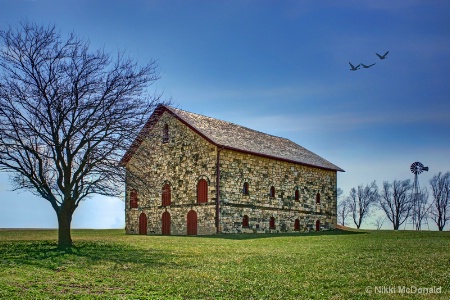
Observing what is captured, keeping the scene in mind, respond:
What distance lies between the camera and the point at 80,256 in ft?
86.1

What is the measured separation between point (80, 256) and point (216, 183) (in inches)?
700

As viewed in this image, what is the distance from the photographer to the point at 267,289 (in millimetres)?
17750

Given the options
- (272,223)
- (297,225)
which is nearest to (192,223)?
(272,223)

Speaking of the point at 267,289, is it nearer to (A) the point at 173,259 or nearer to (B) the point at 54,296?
(B) the point at 54,296

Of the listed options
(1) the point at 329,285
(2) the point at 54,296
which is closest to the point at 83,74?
(2) the point at 54,296

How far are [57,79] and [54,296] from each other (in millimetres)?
16013

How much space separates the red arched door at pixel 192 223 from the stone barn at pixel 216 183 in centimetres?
8

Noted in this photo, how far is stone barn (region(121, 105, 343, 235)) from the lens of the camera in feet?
142

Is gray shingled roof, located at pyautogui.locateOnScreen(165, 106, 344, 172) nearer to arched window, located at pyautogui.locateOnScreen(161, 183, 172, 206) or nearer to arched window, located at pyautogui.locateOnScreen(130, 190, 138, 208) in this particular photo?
arched window, located at pyautogui.locateOnScreen(161, 183, 172, 206)

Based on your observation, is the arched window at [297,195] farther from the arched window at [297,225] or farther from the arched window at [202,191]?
the arched window at [202,191]

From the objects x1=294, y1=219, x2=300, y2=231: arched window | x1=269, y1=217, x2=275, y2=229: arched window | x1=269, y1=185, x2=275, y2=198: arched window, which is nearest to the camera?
x1=269, y1=217, x2=275, y2=229: arched window

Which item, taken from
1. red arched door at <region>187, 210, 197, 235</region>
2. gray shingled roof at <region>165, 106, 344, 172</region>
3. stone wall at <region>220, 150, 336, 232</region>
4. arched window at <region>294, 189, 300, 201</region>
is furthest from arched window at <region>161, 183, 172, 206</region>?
arched window at <region>294, 189, 300, 201</region>

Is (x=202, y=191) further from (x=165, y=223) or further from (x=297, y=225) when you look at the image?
(x=297, y=225)

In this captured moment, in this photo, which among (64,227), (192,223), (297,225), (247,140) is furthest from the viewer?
(297,225)
